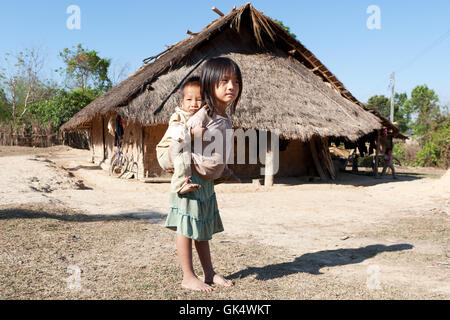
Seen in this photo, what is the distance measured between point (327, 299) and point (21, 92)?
39053mm

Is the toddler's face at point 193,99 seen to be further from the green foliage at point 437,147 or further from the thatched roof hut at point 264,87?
the green foliage at point 437,147

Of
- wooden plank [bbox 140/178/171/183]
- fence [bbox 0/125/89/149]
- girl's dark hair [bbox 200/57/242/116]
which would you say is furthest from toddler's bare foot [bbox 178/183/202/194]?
fence [bbox 0/125/89/149]

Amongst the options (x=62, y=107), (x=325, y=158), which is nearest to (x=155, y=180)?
(x=325, y=158)

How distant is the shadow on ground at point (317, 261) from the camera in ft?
9.08

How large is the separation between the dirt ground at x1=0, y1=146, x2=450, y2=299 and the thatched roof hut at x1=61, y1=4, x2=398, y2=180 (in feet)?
8.70

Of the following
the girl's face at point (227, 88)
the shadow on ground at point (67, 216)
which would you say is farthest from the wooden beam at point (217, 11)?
the girl's face at point (227, 88)

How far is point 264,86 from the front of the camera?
1006cm

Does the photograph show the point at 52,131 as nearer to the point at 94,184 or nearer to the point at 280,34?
the point at 94,184

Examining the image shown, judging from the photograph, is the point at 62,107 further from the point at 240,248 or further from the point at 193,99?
the point at 193,99

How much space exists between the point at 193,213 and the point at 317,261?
1.52 m

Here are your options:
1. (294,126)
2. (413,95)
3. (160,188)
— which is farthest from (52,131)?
(413,95)

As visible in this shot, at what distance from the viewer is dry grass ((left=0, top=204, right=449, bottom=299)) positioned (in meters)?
2.29

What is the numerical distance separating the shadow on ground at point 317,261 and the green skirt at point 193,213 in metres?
0.60
